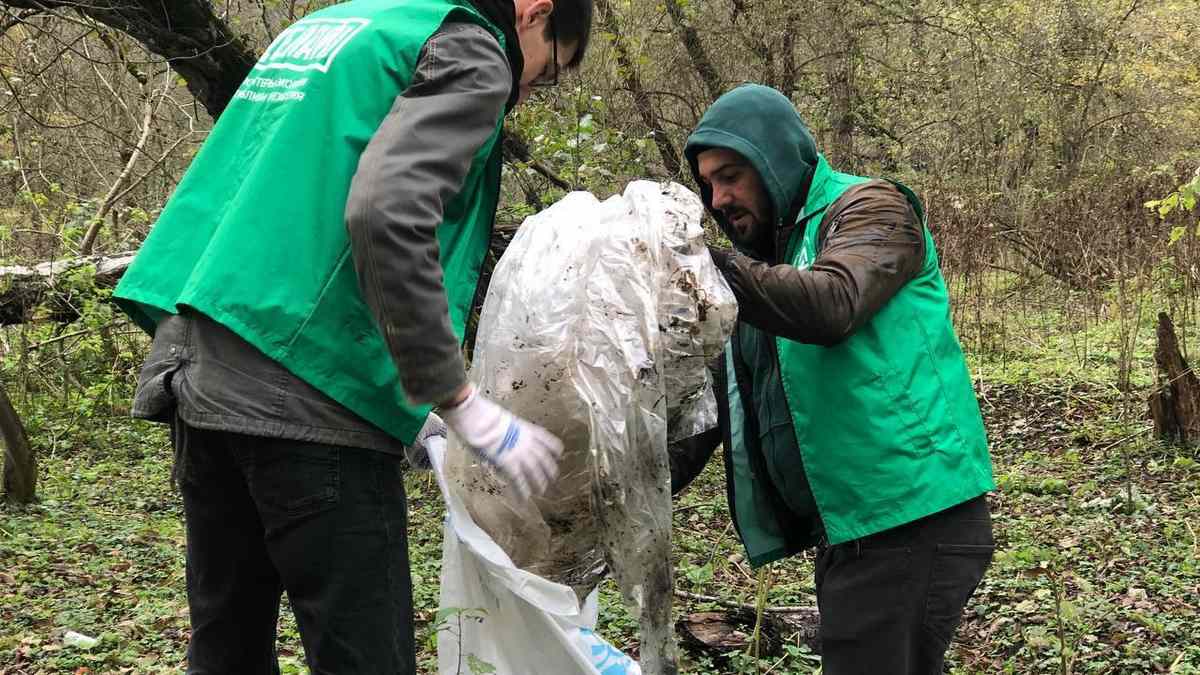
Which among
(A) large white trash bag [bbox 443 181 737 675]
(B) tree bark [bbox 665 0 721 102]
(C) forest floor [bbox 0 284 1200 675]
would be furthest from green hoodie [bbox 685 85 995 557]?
(B) tree bark [bbox 665 0 721 102]

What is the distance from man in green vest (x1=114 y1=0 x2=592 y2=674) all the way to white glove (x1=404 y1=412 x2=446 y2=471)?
1.42 ft

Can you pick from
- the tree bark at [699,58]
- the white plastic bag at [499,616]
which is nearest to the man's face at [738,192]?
the white plastic bag at [499,616]

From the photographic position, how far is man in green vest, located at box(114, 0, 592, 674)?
1.47 meters

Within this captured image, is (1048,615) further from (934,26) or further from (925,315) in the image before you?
(934,26)

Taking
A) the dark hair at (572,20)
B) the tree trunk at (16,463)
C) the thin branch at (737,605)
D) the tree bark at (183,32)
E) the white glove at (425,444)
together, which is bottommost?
the tree trunk at (16,463)

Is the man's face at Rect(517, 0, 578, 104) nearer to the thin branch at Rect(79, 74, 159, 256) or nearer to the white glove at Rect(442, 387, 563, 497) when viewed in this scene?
the white glove at Rect(442, 387, 563, 497)

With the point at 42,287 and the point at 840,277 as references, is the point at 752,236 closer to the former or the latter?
the point at 840,277

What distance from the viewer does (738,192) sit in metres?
2.31

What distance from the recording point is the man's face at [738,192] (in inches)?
90.0

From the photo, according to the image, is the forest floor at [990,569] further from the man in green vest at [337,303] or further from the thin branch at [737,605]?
the man in green vest at [337,303]

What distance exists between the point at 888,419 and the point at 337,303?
3.52 ft

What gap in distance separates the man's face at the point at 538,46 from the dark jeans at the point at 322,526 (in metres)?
0.71

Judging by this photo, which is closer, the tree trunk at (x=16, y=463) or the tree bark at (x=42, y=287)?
the tree trunk at (x=16, y=463)

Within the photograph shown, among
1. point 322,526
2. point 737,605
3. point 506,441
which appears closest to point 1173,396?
point 737,605
